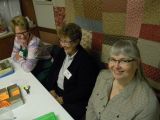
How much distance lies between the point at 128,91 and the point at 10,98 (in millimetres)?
784

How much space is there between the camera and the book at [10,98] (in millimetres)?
1413

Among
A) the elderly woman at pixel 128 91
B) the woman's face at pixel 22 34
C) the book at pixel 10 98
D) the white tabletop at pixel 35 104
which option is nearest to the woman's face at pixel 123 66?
the elderly woman at pixel 128 91

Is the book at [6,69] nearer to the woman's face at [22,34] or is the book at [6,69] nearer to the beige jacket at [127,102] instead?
the woman's face at [22,34]

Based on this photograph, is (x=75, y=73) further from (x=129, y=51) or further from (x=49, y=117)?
(x=129, y=51)

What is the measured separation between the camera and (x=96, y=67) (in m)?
1.88

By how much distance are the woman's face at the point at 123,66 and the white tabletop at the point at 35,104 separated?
393mm

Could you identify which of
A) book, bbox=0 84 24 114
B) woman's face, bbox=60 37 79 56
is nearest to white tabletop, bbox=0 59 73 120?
book, bbox=0 84 24 114

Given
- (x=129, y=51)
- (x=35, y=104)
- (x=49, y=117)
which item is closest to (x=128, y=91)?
(x=129, y=51)

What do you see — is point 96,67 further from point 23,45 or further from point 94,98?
point 23,45

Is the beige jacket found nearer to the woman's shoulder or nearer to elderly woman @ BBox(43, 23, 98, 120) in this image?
the woman's shoulder

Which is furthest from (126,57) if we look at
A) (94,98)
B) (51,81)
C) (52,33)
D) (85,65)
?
(52,33)

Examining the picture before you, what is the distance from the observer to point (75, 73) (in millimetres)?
1819

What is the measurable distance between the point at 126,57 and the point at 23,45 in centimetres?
123

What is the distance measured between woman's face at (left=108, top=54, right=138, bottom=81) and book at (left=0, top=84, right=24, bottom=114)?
679 mm
